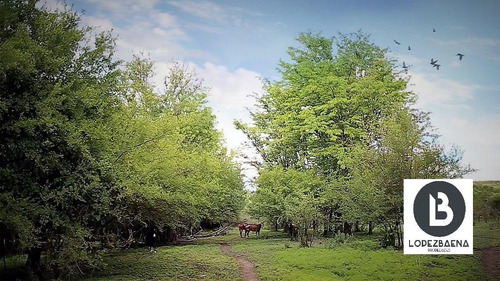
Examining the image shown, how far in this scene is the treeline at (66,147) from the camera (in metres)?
12.6

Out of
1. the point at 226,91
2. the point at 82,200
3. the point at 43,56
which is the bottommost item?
the point at 82,200

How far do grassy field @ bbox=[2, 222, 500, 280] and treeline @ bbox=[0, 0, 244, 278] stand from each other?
2237mm

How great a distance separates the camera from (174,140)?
21.2 m

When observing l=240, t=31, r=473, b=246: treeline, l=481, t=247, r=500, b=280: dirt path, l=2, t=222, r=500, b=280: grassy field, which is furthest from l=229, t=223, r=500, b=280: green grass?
l=240, t=31, r=473, b=246: treeline

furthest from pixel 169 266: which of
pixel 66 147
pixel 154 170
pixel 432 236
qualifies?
pixel 432 236

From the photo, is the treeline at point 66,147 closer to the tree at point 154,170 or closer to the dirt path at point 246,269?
the tree at point 154,170

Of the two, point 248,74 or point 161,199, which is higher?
point 248,74

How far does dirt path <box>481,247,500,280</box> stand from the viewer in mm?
15064

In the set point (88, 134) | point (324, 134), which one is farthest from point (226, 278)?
point (324, 134)

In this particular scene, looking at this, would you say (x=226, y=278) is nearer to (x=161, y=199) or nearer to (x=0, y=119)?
(x=161, y=199)

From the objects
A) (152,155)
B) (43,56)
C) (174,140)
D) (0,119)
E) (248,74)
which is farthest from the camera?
(248,74)

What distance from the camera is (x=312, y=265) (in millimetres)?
17391

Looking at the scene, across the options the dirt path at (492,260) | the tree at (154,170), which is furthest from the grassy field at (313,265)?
the tree at (154,170)

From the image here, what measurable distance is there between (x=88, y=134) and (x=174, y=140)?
7.58 m
